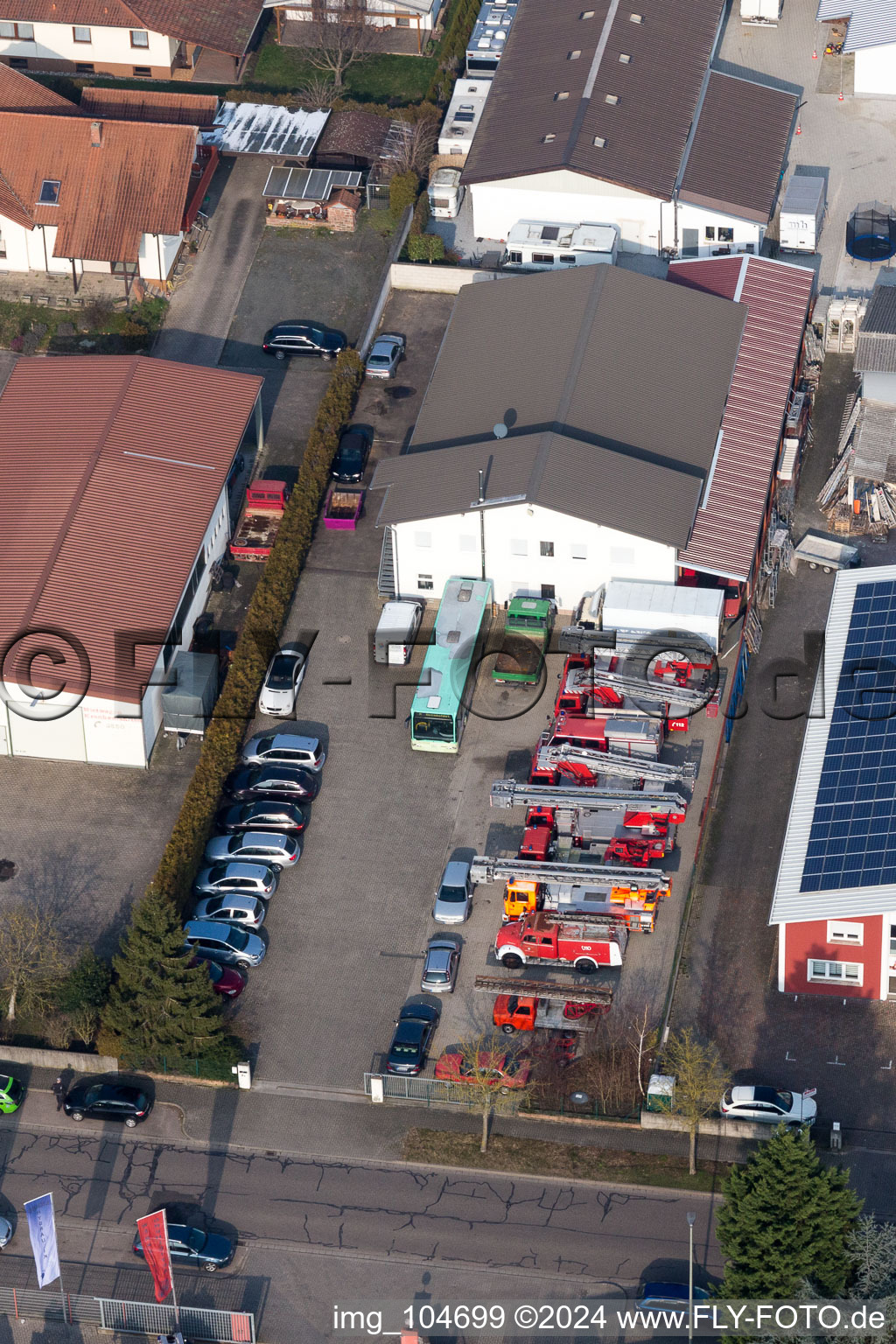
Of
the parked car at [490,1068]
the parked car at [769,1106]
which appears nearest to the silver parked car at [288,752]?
the parked car at [490,1068]

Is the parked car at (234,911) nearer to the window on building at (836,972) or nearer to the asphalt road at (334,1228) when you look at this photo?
the asphalt road at (334,1228)

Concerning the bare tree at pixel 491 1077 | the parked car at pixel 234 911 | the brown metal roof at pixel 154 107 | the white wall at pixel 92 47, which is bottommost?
the bare tree at pixel 491 1077

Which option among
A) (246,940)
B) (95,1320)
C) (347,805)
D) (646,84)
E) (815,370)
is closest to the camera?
(95,1320)

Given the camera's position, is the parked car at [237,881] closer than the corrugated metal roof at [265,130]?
Yes

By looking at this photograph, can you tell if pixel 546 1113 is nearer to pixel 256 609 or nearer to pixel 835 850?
pixel 835 850

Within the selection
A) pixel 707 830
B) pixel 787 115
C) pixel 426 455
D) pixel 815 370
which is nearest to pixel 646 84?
pixel 787 115

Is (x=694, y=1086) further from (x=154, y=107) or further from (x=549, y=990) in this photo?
(x=154, y=107)

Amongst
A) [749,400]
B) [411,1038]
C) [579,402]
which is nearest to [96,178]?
[579,402]
